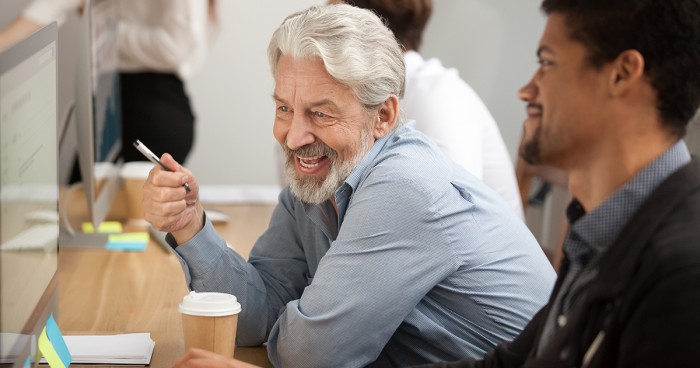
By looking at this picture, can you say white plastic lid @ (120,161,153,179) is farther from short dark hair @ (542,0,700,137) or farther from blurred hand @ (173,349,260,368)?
short dark hair @ (542,0,700,137)

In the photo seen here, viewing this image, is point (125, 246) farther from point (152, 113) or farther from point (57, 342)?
point (57, 342)

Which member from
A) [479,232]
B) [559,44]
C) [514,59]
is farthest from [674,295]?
[514,59]

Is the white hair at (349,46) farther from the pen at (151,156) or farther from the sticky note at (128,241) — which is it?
the sticky note at (128,241)

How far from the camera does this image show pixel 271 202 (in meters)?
3.35

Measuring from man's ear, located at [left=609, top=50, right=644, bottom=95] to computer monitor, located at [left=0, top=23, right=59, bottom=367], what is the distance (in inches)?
27.5

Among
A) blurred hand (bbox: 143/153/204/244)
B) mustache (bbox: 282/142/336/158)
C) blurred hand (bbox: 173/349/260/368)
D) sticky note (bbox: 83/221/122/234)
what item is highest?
mustache (bbox: 282/142/336/158)

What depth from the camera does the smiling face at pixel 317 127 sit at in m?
1.81

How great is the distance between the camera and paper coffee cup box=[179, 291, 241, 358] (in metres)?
1.57

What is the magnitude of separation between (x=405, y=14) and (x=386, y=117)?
1082 mm

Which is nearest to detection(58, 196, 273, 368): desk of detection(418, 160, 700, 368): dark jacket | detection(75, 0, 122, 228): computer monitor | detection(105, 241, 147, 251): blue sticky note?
detection(105, 241, 147, 251): blue sticky note

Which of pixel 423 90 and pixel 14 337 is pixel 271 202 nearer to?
pixel 423 90

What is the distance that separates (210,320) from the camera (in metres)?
1.58

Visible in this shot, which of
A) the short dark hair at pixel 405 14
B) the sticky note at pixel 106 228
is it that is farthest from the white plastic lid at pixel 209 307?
the short dark hair at pixel 405 14

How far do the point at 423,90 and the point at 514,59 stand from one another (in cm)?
210
